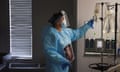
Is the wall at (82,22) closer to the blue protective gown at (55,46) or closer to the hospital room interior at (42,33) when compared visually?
the hospital room interior at (42,33)

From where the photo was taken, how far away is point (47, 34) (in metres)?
3.26

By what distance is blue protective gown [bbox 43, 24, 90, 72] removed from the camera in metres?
3.15

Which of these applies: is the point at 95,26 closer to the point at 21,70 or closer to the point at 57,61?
the point at 57,61

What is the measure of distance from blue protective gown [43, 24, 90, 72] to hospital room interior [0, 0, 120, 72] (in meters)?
0.23

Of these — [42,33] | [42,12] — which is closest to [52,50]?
[42,33]

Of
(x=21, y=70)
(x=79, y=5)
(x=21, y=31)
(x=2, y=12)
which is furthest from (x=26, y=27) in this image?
Answer: (x=79, y=5)

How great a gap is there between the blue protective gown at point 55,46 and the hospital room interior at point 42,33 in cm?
23

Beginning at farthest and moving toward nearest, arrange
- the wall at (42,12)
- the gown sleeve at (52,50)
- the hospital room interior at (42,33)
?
the wall at (42,12), the hospital room interior at (42,33), the gown sleeve at (52,50)

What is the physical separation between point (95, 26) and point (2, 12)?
187cm

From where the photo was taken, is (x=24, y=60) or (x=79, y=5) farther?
(x=24, y=60)

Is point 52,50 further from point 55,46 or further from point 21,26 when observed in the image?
point 21,26

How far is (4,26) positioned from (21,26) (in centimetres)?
30

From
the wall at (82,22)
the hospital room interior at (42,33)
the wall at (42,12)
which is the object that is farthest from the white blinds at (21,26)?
the wall at (82,22)

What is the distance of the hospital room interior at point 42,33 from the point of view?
3473 millimetres
